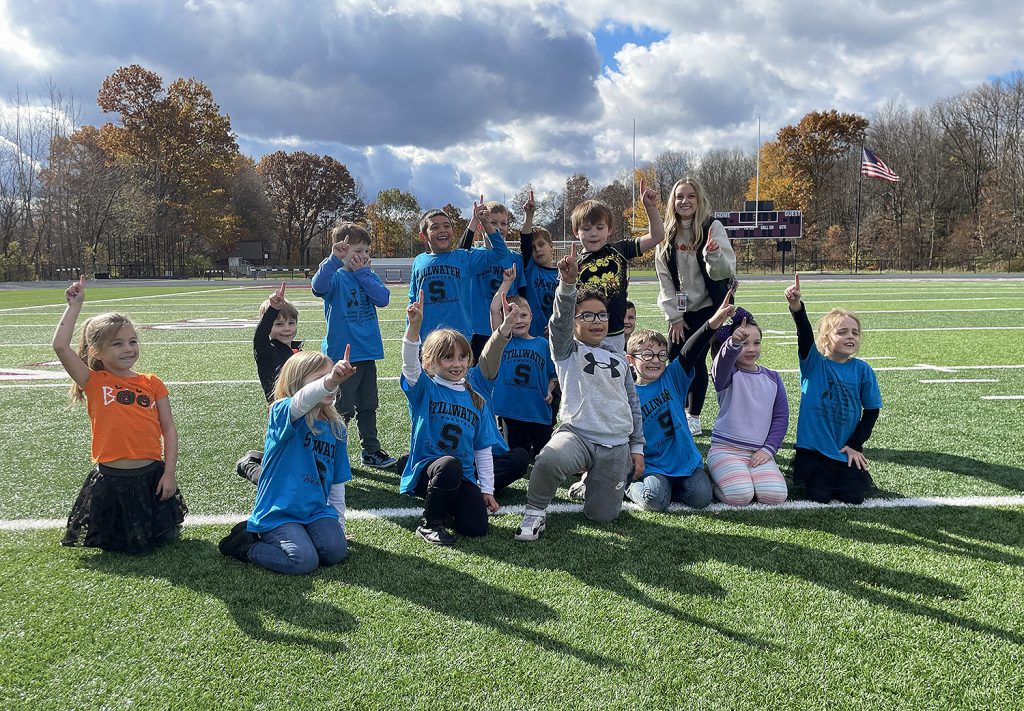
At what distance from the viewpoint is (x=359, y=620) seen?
274 cm

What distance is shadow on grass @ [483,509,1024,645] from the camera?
9.45ft

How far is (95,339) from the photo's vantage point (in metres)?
3.43

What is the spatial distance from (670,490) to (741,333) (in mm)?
1133

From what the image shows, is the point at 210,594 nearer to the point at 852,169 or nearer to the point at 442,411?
the point at 442,411

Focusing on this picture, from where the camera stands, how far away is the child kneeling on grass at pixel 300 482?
10.5 ft

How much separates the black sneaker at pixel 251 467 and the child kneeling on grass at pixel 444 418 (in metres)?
1.20

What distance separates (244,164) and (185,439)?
78.3 meters

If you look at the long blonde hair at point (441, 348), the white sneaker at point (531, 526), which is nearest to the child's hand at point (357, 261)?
the long blonde hair at point (441, 348)

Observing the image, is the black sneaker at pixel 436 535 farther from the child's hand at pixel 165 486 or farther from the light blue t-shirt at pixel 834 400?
the light blue t-shirt at pixel 834 400

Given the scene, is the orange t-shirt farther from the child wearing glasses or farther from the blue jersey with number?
→ the child wearing glasses

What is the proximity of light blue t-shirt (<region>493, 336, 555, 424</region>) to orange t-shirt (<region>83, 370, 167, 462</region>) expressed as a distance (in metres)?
2.20

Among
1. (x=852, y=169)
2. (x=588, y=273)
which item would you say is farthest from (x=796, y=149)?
(x=588, y=273)

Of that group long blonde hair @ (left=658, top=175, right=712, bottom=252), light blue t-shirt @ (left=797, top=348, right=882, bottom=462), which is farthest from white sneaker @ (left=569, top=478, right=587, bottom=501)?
long blonde hair @ (left=658, top=175, right=712, bottom=252)

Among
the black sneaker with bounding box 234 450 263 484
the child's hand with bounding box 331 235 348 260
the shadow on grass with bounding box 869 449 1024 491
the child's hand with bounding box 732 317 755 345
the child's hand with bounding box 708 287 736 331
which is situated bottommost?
the shadow on grass with bounding box 869 449 1024 491
